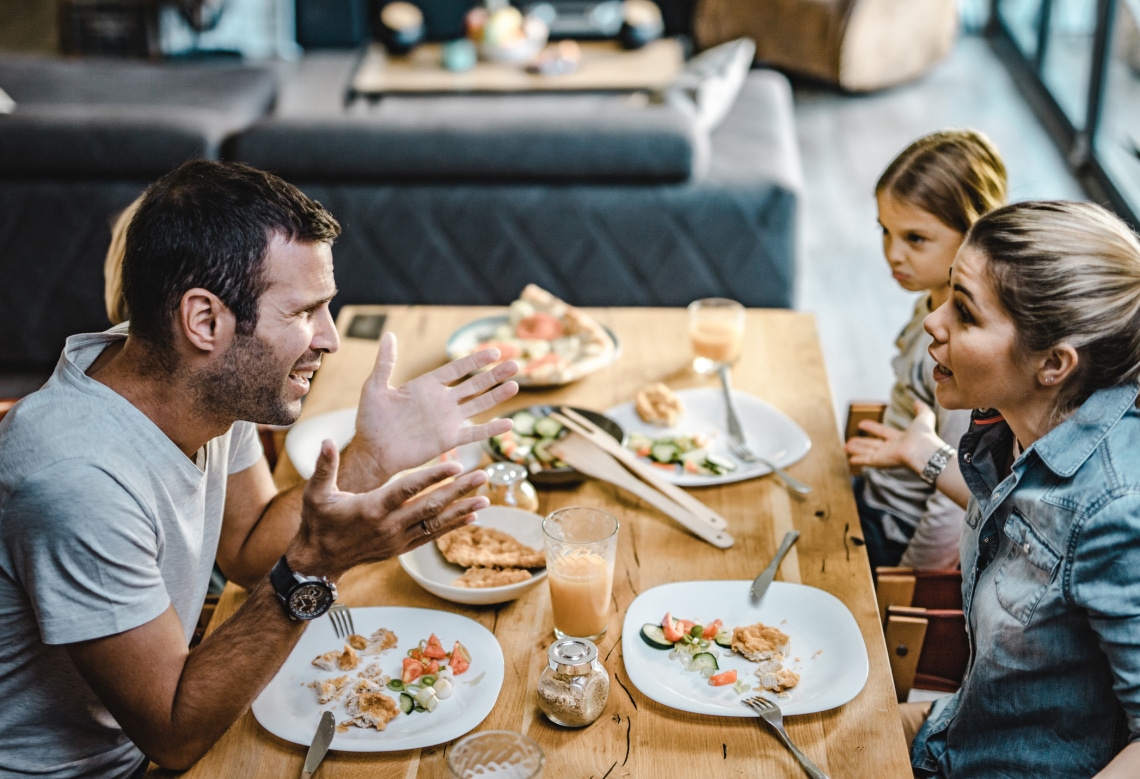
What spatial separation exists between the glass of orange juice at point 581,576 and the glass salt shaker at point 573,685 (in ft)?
0.36

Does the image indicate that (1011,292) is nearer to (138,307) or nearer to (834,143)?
(138,307)

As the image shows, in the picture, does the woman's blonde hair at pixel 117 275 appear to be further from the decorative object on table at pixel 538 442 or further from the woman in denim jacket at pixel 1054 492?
the woman in denim jacket at pixel 1054 492

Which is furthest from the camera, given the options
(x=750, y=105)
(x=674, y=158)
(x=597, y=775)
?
(x=750, y=105)

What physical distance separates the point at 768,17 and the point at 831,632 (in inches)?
220

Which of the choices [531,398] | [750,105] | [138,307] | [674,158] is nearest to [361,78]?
[750,105]

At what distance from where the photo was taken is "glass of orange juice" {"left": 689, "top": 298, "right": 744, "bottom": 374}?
7.08 feet

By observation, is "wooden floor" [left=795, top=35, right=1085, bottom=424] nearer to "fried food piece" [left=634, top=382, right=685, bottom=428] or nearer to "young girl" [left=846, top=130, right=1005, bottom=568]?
"young girl" [left=846, top=130, right=1005, bottom=568]

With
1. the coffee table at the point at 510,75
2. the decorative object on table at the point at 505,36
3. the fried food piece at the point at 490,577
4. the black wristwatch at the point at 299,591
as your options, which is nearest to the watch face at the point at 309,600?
the black wristwatch at the point at 299,591

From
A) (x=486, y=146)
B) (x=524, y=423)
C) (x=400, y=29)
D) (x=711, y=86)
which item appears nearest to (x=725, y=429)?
(x=524, y=423)

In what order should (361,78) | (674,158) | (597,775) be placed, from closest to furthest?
(597,775) < (674,158) < (361,78)

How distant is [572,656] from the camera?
4.22 ft

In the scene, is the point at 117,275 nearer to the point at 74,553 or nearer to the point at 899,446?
the point at 74,553

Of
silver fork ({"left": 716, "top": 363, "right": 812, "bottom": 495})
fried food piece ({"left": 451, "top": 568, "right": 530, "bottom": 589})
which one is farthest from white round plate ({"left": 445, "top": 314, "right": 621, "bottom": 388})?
fried food piece ({"left": 451, "top": 568, "right": 530, "bottom": 589})

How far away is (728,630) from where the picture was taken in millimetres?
1467
